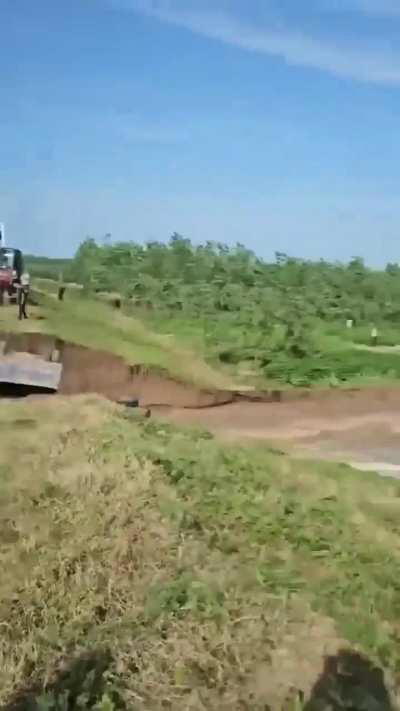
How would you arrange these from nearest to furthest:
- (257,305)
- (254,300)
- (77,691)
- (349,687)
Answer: (77,691)
(349,687)
(257,305)
(254,300)

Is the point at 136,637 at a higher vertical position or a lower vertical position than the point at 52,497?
lower

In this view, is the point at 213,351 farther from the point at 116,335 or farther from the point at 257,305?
the point at 257,305

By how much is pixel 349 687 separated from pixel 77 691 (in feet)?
3.98

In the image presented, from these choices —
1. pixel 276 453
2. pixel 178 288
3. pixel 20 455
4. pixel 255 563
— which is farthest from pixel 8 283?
pixel 255 563

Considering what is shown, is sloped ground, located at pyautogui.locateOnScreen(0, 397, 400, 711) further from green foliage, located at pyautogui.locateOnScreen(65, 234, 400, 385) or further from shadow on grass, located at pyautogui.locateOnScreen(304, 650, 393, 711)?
green foliage, located at pyautogui.locateOnScreen(65, 234, 400, 385)

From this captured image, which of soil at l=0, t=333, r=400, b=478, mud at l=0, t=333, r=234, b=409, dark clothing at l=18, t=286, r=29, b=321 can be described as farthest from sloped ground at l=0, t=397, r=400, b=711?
dark clothing at l=18, t=286, r=29, b=321

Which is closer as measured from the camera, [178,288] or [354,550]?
[354,550]

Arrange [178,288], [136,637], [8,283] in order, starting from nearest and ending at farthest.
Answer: [136,637] < [8,283] < [178,288]

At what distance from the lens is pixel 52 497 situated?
532 cm

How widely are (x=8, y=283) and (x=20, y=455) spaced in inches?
399

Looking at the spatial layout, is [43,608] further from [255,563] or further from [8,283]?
[8,283]

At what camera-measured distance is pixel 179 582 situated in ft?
15.6

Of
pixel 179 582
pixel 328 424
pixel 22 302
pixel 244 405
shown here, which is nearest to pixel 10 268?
pixel 22 302

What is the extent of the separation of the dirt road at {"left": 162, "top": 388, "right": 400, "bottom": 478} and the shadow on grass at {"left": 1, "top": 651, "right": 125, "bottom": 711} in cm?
556
